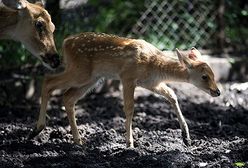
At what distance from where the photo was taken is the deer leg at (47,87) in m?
6.94

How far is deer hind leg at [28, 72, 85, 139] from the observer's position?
6.94 m

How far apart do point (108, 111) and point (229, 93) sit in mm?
2130

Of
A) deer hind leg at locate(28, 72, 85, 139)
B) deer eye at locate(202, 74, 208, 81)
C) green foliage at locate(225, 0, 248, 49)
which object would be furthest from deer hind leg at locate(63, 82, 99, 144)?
green foliage at locate(225, 0, 248, 49)

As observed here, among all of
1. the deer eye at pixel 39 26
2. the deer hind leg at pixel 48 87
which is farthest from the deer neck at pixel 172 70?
the deer eye at pixel 39 26

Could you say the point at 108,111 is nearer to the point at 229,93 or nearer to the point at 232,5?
the point at 229,93

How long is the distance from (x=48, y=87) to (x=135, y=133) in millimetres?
1103

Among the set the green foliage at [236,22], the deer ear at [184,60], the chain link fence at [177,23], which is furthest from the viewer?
the green foliage at [236,22]

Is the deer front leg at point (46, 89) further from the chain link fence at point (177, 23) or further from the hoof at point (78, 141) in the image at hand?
the chain link fence at point (177, 23)

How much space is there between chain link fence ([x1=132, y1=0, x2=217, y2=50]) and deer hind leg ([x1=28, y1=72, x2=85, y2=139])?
346 cm

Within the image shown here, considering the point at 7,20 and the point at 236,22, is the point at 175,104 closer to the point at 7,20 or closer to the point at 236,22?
the point at 7,20

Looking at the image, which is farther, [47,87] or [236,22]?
[236,22]

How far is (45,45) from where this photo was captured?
283 inches

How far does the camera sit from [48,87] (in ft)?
23.4

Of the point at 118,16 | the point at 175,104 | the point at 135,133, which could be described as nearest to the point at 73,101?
the point at 135,133
